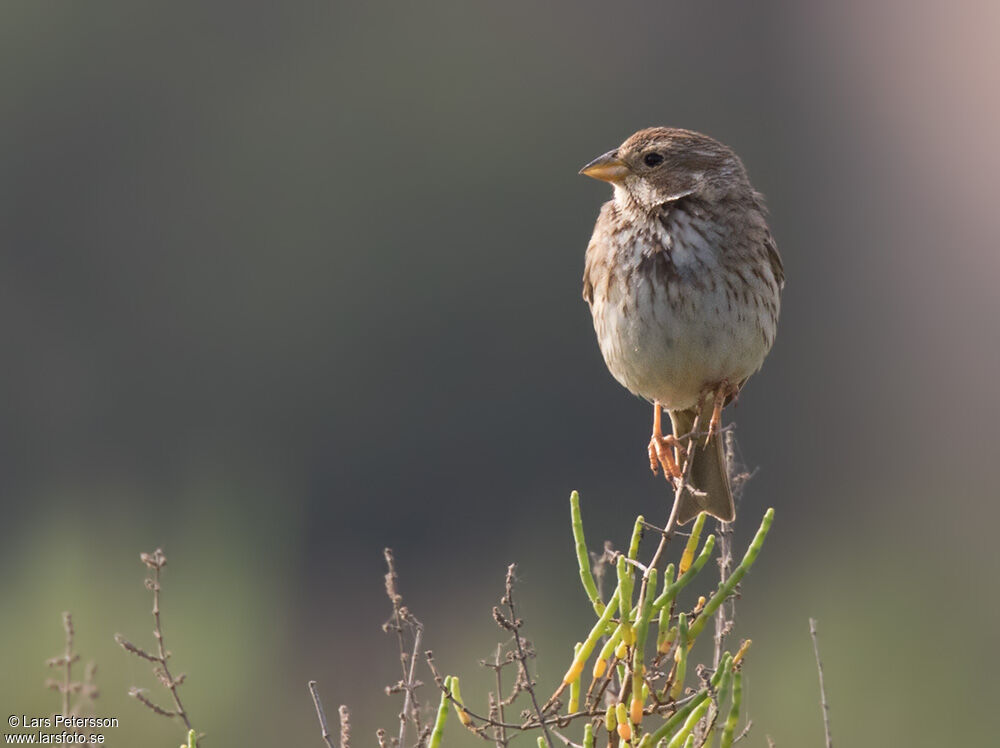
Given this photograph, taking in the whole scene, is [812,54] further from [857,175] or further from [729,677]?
[729,677]

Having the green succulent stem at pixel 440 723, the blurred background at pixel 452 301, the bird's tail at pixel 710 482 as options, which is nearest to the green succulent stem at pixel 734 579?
the green succulent stem at pixel 440 723

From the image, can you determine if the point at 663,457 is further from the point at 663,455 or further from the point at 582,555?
the point at 582,555

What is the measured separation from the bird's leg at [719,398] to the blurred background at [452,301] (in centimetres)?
798

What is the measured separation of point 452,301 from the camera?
104 feet

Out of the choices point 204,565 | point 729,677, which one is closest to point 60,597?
point 204,565

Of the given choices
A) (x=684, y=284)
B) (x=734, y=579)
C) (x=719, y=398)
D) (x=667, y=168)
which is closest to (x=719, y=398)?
(x=719, y=398)

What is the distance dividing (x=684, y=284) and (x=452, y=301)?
2717 centimetres

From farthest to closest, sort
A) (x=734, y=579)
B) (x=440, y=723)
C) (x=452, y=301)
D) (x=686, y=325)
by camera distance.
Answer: (x=452, y=301) → (x=686, y=325) → (x=734, y=579) → (x=440, y=723)

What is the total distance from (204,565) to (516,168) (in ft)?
75.5

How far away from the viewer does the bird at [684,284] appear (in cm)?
467

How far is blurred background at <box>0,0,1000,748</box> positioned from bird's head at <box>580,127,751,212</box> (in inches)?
318

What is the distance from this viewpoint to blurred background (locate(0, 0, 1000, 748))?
18.8 m

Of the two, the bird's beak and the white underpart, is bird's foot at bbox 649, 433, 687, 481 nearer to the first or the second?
the white underpart

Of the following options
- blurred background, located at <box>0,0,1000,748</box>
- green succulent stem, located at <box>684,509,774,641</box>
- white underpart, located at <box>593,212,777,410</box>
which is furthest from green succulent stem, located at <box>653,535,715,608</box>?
blurred background, located at <box>0,0,1000,748</box>
